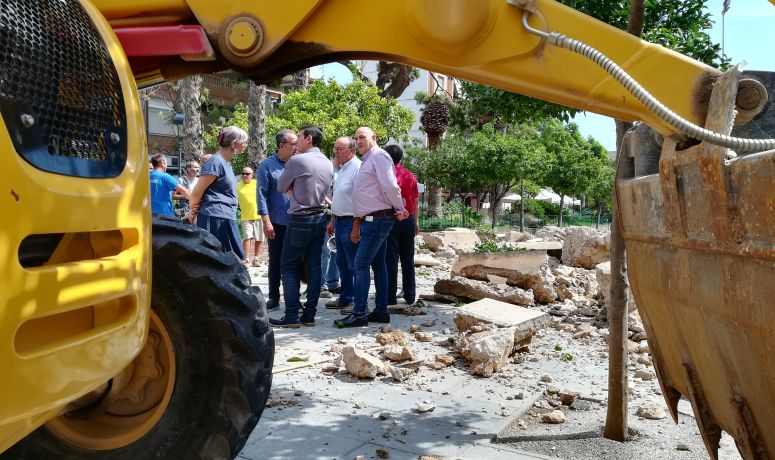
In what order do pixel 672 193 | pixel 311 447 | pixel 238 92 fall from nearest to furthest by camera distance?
pixel 672 193
pixel 311 447
pixel 238 92

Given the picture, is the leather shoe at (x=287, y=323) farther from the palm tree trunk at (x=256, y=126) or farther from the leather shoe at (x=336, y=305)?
the palm tree trunk at (x=256, y=126)

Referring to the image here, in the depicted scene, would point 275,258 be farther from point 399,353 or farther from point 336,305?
point 399,353

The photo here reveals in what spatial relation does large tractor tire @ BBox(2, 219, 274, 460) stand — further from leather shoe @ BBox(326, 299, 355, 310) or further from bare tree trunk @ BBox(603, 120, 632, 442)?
leather shoe @ BBox(326, 299, 355, 310)

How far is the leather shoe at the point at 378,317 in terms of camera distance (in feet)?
24.2

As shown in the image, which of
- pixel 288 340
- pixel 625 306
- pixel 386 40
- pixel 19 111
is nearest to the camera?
pixel 19 111

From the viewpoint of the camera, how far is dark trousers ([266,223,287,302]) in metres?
7.74

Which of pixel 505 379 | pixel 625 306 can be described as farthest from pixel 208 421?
pixel 505 379

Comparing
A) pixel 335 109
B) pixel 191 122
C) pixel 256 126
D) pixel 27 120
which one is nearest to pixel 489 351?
pixel 27 120

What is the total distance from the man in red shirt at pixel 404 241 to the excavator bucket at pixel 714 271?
17.3 ft

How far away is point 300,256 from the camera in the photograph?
23.4 feet

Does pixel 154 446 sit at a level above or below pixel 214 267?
below

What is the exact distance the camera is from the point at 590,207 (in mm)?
71938

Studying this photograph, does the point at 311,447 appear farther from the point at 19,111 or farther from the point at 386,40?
the point at 19,111

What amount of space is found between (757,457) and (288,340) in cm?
455
